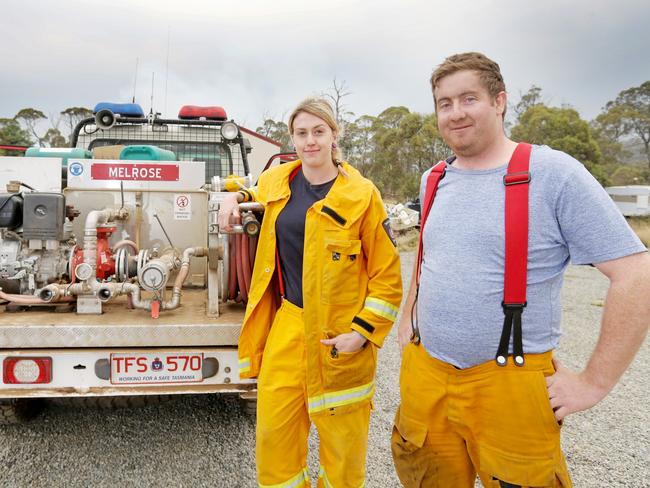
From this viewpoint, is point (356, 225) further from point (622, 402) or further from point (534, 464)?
point (622, 402)

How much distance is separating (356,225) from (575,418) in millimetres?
2880

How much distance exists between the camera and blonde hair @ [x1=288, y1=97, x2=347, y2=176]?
2143mm

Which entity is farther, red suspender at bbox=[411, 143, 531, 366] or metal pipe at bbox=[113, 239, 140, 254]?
metal pipe at bbox=[113, 239, 140, 254]

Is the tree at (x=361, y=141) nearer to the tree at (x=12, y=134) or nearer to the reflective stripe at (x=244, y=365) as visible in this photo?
the tree at (x=12, y=134)

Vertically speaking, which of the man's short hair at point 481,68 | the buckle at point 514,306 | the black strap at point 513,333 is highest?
the man's short hair at point 481,68

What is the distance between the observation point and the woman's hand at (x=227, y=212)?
91.3 inches

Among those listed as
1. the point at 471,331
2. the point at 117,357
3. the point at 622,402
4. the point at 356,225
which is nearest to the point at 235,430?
the point at 117,357

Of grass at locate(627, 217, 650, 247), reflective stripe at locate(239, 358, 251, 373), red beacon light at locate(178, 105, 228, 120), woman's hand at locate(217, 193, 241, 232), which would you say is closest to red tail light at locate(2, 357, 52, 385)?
reflective stripe at locate(239, 358, 251, 373)

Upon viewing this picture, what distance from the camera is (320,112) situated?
2137 mm

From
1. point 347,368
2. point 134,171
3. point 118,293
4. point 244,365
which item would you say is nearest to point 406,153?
point 134,171

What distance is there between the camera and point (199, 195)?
3.48m

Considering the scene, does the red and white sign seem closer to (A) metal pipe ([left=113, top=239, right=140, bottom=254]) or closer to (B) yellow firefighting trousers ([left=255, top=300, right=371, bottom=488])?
(A) metal pipe ([left=113, top=239, right=140, bottom=254])

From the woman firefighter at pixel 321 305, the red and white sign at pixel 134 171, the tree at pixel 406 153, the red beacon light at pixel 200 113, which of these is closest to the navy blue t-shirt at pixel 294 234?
the woman firefighter at pixel 321 305

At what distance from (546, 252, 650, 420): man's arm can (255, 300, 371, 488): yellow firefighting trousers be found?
896mm
